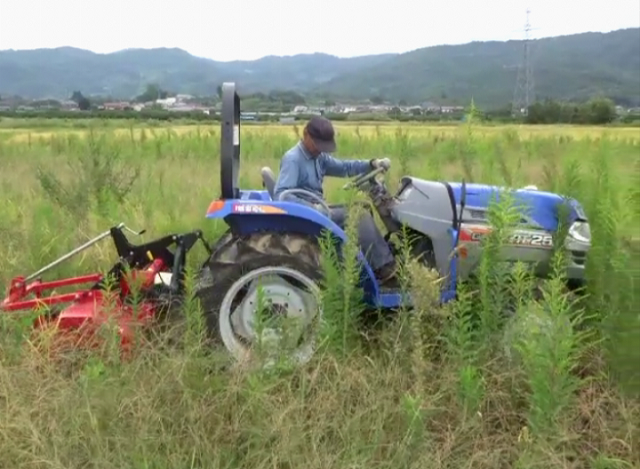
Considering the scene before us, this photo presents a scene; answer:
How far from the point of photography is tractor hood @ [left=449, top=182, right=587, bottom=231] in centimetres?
467

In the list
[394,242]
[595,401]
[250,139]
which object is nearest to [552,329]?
[595,401]

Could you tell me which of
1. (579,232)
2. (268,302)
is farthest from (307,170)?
(579,232)

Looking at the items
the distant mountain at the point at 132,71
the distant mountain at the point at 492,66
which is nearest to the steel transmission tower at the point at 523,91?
the distant mountain at the point at 492,66

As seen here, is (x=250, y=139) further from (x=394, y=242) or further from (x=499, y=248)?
(x=499, y=248)

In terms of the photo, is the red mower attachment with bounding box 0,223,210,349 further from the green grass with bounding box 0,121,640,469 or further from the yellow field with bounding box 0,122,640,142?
the yellow field with bounding box 0,122,640,142

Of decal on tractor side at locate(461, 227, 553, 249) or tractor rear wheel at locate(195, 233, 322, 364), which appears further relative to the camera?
decal on tractor side at locate(461, 227, 553, 249)

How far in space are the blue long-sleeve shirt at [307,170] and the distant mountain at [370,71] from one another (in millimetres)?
590

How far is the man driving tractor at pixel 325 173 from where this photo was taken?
16.3 ft

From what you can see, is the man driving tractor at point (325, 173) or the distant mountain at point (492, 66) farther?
the distant mountain at point (492, 66)

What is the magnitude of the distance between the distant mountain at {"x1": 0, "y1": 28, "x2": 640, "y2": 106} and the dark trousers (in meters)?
0.96

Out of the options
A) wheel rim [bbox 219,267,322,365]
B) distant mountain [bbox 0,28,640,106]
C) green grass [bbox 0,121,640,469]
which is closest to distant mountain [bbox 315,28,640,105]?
distant mountain [bbox 0,28,640,106]

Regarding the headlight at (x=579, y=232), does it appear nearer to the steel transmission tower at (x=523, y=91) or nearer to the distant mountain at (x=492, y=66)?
the steel transmission tower at (x=523, y=91)

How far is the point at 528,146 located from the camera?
10.3 meters

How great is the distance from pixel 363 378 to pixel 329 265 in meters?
0.60
